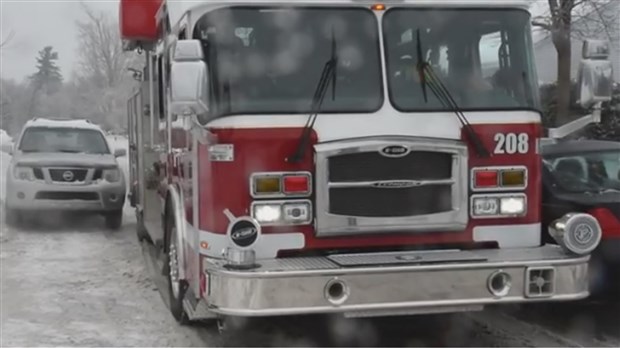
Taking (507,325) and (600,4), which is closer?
(507,325)

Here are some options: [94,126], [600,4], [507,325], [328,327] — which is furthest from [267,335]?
[600,4]

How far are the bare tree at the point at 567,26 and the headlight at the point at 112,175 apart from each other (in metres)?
9.91

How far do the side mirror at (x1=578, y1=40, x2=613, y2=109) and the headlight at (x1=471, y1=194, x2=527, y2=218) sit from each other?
87 cm

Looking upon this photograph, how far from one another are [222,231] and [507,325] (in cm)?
284

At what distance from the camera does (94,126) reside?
1503cm

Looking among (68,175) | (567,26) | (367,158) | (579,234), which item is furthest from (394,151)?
(567,26)

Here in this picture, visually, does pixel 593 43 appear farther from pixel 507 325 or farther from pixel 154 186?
pixel 154 186

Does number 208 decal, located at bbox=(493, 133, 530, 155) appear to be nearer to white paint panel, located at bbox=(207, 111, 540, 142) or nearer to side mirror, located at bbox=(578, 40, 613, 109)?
white paint panel, located at bbox=(207, 111, 540, 142)

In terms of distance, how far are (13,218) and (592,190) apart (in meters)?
9.33

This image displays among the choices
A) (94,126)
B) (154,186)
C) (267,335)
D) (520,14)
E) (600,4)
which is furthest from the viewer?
(600,4)

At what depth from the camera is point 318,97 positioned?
602 centimetres

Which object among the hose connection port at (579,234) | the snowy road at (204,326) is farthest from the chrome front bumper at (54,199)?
the hose connection port at (579,234)

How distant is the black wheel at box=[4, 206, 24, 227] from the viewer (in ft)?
44.4

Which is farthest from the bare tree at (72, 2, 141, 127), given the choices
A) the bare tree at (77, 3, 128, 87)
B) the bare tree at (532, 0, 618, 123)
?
the bare tree at (532, 0, 618, 123)
